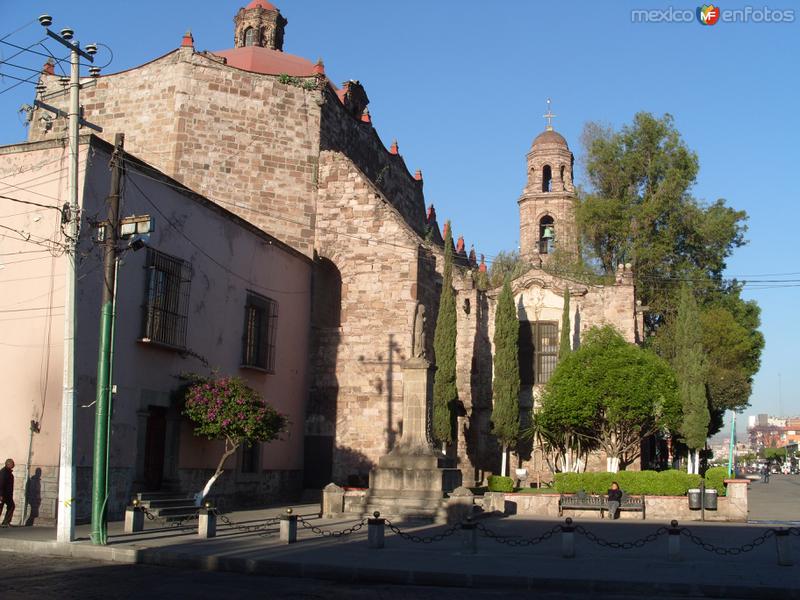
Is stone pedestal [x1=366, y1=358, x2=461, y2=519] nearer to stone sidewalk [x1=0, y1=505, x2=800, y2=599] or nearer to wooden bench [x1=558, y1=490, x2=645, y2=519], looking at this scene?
stone sidewalk [x1=0, y1=505, x2=800, y2=599]

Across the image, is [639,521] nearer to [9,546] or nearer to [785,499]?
[9,546]

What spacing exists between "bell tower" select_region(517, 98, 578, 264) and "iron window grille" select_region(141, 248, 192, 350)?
1213 inches

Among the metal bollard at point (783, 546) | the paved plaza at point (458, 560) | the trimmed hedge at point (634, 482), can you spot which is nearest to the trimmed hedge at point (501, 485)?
the trimmed hedge at point (634, 482)

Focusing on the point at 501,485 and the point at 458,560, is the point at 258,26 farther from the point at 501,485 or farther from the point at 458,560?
the point at 458,560

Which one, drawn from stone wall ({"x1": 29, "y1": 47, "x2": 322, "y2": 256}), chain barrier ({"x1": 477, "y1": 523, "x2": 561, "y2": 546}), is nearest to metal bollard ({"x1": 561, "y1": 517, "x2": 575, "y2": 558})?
chain barrier ({"x1": 477, "y1": 523, "x2": 561, "y2": 546})

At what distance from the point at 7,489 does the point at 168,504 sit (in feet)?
11.8

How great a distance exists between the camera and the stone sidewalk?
10.3 metres

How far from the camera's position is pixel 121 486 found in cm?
1711

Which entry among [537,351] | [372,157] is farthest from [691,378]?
[372,157]

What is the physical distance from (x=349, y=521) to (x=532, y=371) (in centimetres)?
1253

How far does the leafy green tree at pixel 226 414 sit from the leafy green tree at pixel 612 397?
408 inches

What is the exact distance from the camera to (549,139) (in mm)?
50469

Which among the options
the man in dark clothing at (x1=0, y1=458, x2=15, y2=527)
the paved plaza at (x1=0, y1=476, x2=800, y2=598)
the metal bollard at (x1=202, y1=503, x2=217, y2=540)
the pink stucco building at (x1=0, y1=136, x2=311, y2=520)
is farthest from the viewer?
the pink stucco building at (x1=0, y1=136, x2=311, y2=520)

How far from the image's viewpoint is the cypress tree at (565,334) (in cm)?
2722
